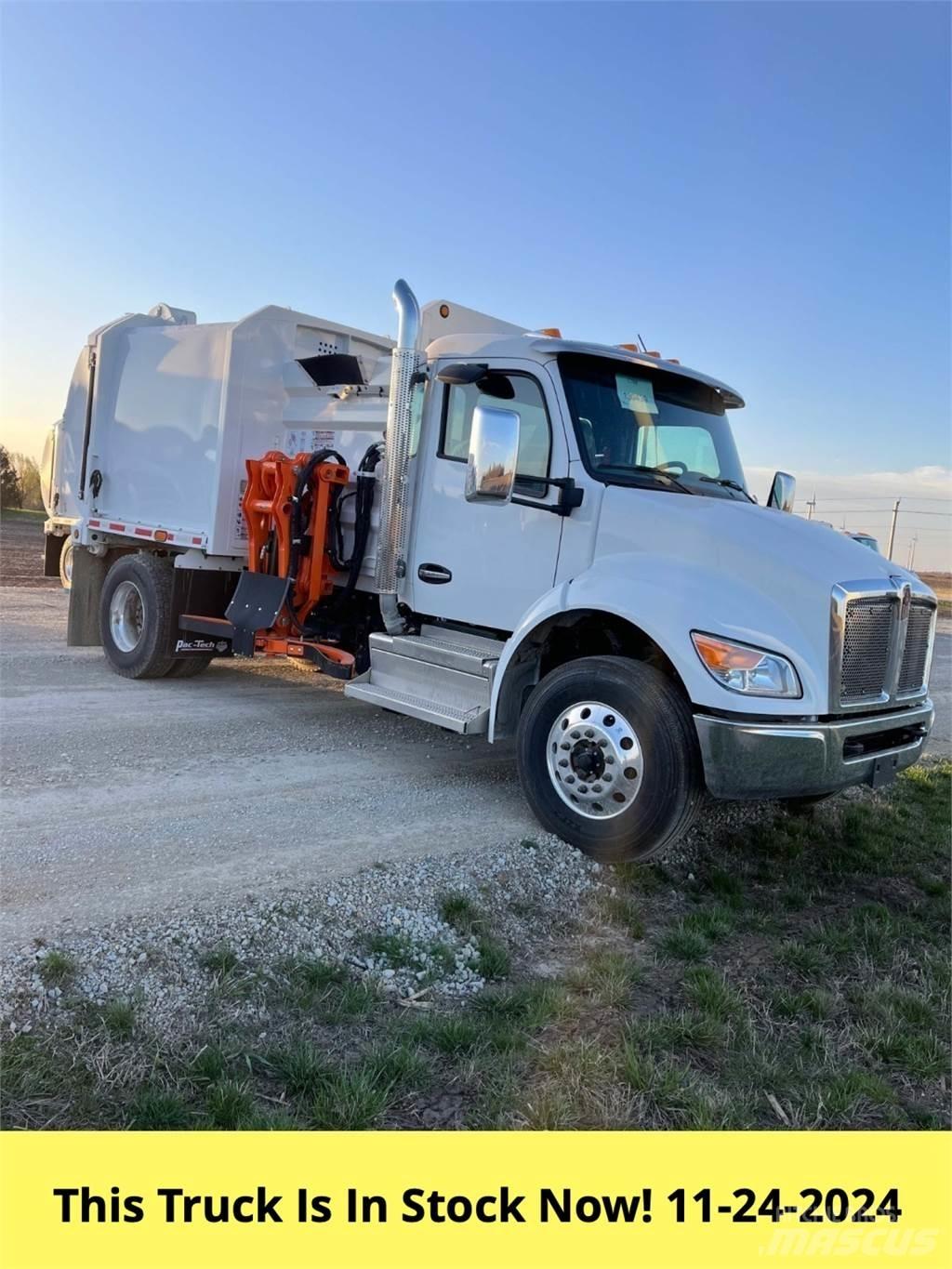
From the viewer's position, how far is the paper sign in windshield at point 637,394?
18.8ft

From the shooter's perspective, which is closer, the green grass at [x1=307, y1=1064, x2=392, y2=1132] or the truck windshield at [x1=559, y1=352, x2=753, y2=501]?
the green grass at [x1=307, y1=1064, x2=392, y2=1132]

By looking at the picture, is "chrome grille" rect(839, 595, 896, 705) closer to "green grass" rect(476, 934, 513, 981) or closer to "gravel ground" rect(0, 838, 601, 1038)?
"gravel ground" rect(0, 838, 601, 1038)

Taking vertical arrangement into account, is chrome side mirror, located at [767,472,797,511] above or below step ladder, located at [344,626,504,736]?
above

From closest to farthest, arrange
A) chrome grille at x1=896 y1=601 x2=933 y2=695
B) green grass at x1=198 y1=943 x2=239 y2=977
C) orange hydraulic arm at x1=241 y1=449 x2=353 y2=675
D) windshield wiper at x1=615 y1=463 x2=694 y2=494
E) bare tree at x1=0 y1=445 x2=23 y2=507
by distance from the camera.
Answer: green grass at x1=198 y1=943 x2=239 y2=977 < chrome grille at x1=896 y1=601 x2=933 y2=695 < windshield wiper at x1=615 y1=463 x2=694 y2=494 < orange hydraulic arm at x1=241 y1=449 x2=353 y2=675 < bare tree at x1=0 y1=445 x2=23 y2=507

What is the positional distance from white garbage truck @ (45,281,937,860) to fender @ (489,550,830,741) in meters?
0.01

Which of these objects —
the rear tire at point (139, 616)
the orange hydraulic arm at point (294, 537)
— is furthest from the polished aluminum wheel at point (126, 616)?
the orange hydraulic arm at point (294, 537)

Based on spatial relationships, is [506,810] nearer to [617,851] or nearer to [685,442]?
[617,851]

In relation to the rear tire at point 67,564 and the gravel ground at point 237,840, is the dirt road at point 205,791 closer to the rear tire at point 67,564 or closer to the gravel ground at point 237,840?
the gravel ground at point 237,840

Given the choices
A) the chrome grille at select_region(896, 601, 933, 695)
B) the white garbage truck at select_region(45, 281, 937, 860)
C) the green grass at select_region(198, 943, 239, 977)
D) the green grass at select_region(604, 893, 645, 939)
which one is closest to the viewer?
the green grass at select_region(198, 943, 239, 977)

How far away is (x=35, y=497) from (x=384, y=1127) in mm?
39292

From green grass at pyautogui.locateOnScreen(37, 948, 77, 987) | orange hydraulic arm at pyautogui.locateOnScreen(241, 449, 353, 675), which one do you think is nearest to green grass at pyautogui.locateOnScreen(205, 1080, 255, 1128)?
green grass at pyautogui.locateOnScreen(37, 948, 77, 987)

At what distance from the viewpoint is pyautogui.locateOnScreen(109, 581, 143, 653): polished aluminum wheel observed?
28.1ft

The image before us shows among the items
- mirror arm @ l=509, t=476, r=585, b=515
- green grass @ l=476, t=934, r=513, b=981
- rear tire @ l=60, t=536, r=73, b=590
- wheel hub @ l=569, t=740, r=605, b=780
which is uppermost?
mirror arm @ l=509, t=476, r=585, b=515

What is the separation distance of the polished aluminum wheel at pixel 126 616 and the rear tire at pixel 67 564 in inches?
33.0
